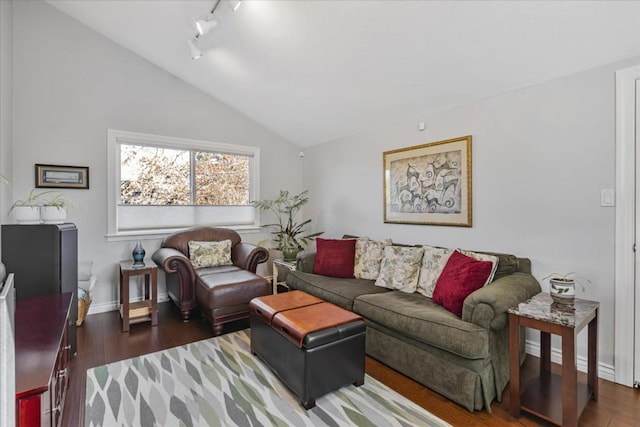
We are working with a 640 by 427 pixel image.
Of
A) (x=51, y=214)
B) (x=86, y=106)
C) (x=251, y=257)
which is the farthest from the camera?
(x=251, y=257)

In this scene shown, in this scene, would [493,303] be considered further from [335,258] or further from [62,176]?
[62,176]

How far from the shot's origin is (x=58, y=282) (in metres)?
2.25

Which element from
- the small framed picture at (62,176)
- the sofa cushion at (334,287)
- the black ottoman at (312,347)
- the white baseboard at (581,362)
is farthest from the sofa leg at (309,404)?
the small framed picture at (62,176)

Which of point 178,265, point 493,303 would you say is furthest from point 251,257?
point 493,303

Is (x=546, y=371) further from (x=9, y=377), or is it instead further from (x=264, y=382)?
(x=9, y=377)

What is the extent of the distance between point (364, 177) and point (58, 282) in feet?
10.5

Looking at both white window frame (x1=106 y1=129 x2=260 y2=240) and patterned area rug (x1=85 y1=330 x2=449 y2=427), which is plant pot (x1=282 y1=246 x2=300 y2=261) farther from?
patterned area rug (x1=85 y1=330 x2=449 y2=427)

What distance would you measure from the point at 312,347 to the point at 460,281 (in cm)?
120

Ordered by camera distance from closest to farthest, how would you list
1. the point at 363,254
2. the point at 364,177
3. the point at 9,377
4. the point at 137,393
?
the point at 9,377
the point at 137,393
the point at 363,254
the point at 364,177

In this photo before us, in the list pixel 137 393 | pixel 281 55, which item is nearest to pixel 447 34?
pixel 281 55

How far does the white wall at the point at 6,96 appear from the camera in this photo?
2732mm

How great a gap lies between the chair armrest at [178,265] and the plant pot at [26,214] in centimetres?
111

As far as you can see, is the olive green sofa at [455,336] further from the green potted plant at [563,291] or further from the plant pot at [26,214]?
the plant pot at [26,214]

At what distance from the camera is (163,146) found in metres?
4.05
